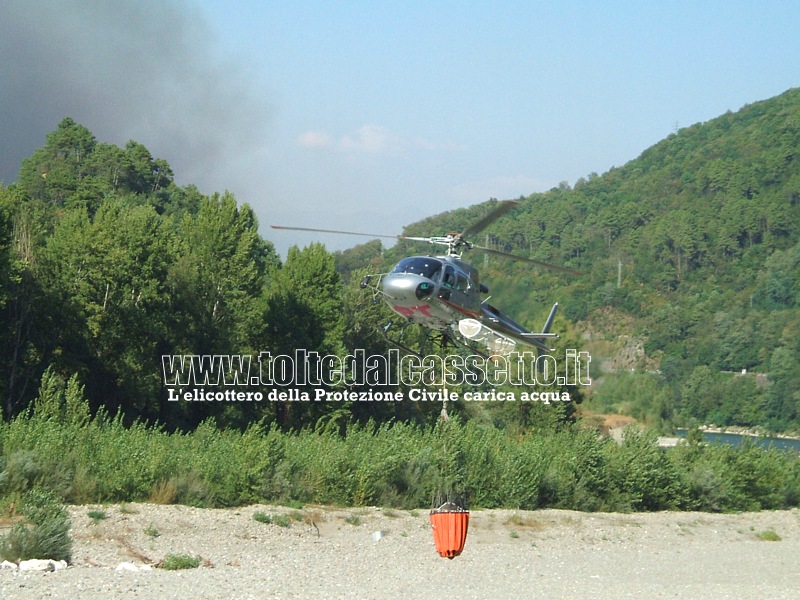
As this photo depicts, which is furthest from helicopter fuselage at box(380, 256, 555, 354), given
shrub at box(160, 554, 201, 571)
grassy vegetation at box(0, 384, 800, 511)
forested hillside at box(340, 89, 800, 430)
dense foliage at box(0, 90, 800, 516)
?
forested hillside at box(340, 89, 800, 430)

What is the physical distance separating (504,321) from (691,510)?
55.5 feet

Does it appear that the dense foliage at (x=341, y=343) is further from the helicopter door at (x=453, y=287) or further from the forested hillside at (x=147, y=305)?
the helicopter door at (x=453, y=287)

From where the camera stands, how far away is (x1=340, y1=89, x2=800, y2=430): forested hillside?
73188mm

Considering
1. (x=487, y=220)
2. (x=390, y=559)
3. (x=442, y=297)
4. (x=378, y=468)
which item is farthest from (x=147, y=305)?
(x=442, y=297)

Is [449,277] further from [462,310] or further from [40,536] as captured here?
[40,536]

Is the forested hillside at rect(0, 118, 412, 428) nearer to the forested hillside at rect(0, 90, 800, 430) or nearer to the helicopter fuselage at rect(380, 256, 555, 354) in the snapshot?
the forested hillside at rect(0, 90, 800, 430)

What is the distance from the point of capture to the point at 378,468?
30.0 m

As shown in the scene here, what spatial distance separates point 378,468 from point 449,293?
379 inches

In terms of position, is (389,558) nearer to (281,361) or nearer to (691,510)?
(691,510)

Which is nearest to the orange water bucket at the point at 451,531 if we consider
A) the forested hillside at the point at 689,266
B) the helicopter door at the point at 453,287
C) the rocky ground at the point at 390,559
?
the rocky ground at the point at 390,559

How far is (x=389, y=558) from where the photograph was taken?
78.3ft

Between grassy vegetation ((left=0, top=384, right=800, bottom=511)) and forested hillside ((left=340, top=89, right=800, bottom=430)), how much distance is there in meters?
10.1

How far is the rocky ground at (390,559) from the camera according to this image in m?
17.8

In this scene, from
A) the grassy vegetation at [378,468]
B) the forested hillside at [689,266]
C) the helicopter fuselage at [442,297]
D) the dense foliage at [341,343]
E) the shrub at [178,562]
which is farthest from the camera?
the forested hillside at [689,266]
